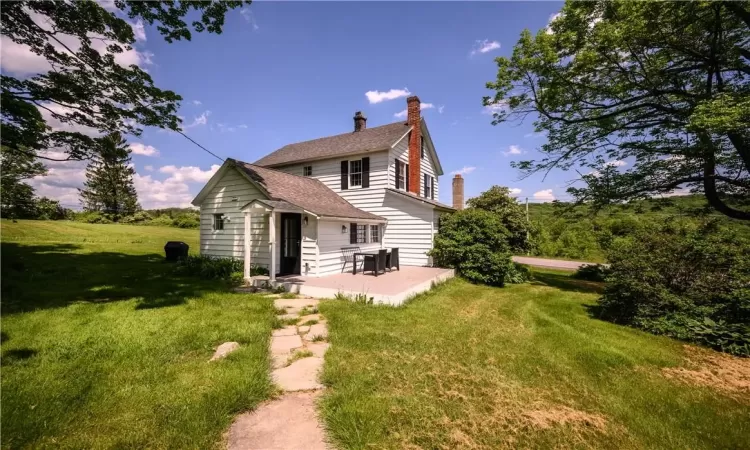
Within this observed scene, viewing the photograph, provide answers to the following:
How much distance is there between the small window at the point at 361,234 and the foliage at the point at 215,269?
454 centimetres

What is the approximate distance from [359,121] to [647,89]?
47.5ft

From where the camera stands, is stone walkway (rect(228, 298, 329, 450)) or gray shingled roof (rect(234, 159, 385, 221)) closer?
stone walkway (rect(228, 298, 329, 450))

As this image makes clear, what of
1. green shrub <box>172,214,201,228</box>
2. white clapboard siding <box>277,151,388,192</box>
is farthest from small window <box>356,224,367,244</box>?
green shrub <box>172,214,201,228</box>

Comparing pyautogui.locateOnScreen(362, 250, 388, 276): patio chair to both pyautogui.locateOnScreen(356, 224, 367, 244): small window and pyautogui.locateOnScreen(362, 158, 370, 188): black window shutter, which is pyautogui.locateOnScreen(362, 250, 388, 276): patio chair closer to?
pyautogui.locateOnScreen(356, 224, 367, 244): small window

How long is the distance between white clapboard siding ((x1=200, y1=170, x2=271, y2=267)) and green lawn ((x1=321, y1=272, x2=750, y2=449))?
6.66m

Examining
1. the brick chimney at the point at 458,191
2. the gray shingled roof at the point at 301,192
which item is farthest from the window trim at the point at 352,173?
the brick chimney at the point at 458,191

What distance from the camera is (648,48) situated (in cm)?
943

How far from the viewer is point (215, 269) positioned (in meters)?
10.7

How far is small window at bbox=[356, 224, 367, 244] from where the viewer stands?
13.6 m

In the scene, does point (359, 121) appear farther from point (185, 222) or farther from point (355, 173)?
point (185, 222)

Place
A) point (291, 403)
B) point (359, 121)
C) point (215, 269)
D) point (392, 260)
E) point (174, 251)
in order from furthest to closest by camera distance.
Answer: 1. point (359, 121)
2. point (174, 251)
3. point (392, 260)
4. point (215, 269)
5. point (291, 403)

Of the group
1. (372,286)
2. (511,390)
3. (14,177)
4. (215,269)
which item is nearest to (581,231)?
(372,286)

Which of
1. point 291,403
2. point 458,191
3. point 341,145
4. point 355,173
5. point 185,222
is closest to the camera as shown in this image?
point 291,403

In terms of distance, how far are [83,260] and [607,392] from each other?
1839 centimetres
